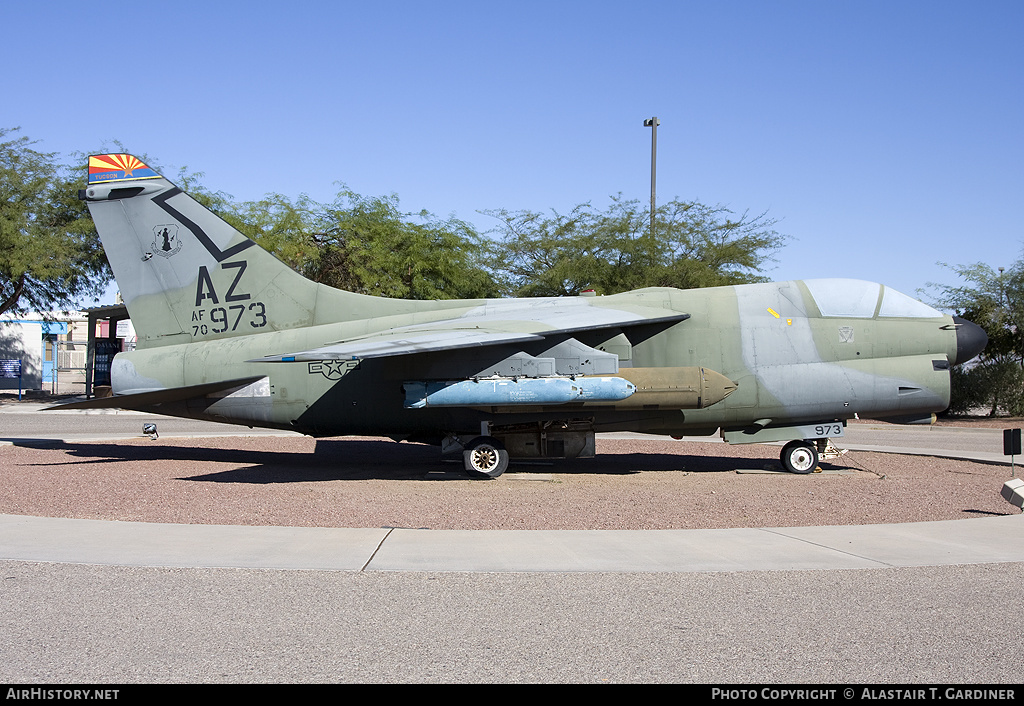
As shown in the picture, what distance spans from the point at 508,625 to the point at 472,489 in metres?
6.91

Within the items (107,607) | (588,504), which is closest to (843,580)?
(588,504)

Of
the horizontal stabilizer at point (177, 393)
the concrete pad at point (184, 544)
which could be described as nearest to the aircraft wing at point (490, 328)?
the horizontal stabilizer at point (177, 393)

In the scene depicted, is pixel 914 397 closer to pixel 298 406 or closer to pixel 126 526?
pixel 298 406

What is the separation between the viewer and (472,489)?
1241 cm

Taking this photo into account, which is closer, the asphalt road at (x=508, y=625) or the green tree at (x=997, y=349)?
the asphalt road at (x=508, y=625)

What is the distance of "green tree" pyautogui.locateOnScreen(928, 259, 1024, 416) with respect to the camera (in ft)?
104

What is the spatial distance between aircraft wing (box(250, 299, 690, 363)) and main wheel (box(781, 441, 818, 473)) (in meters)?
3.29

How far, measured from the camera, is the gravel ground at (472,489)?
32.6 ft

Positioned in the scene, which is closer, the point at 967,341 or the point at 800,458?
the point at 967,341

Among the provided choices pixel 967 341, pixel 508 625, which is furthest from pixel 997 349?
pixel 508 625

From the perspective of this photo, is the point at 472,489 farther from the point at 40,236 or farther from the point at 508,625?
the point at 40,236

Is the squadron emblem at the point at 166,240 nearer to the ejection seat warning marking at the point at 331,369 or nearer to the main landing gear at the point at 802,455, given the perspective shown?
A: the ejection seat warning marking at the point at 331,369

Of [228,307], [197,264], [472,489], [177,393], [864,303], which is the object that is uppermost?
[197,264]

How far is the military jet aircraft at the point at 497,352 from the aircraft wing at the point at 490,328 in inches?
3.1
